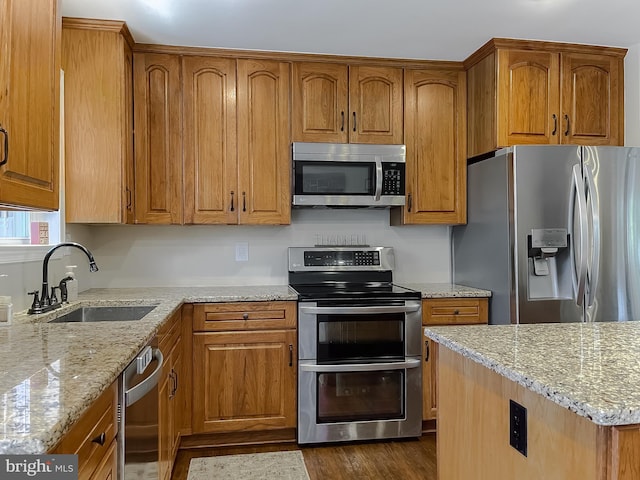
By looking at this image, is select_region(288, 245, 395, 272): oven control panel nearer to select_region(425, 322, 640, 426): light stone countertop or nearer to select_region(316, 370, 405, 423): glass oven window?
select_region(316, 370, 405, 423): glass oven window

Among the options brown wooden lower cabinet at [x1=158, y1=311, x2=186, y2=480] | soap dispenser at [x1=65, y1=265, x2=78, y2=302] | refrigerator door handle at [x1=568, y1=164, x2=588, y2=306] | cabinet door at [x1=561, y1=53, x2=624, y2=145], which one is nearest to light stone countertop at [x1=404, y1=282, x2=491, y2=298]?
refrigerator door handle at [x1=568, y1=164, x2=588, y2=306]

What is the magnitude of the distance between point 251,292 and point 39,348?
1.51 metres

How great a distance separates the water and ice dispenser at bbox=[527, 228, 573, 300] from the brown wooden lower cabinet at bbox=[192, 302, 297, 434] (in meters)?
1.38

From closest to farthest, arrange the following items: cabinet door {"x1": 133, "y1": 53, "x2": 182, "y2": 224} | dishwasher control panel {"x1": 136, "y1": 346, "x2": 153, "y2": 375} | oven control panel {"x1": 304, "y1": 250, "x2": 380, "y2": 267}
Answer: dishwasher control panel {"x1": 136, "y1": 346, "x2": 153, "y2": 375}
cabinet door {"x1": 133, "y1": 53, "x2": 182, "y2": 224}
oven control panel {"x1": 304, "y1": 250, "x2": 380, "y2": 267}

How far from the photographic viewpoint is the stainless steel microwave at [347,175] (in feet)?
9.57

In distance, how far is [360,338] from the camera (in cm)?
272

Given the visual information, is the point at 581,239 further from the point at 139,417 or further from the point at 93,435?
the point at 93,435

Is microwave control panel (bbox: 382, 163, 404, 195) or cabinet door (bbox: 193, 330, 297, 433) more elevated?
microwave control panel (bbox: 382, 163, 404, 195)

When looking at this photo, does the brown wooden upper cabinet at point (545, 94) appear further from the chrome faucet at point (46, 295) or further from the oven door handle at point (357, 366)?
the chrome faucet at point (46, 295)

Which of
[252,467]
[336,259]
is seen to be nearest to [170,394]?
[252,467]

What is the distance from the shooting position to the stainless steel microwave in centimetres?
292

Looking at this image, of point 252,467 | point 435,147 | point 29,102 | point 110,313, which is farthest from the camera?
point 435,147

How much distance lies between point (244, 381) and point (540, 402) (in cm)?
193

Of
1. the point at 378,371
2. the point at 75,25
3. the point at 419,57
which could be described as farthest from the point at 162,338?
the point at 419,57
